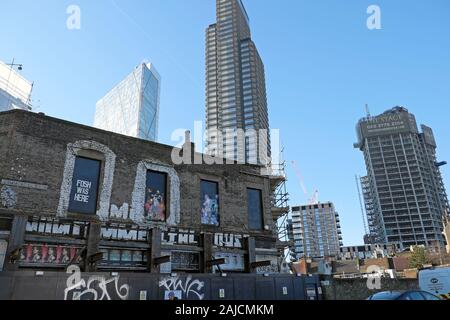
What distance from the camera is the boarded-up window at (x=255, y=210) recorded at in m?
23.0

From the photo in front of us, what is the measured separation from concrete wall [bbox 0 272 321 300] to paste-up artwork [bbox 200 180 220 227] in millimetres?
6310

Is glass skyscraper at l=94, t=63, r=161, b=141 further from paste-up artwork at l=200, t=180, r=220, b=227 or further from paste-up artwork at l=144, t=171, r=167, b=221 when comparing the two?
paste-up artwork at l=144, t=171, r=167, b=221

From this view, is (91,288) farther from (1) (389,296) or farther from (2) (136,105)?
(2) (136,105)

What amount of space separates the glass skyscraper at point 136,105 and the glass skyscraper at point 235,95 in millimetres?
32157

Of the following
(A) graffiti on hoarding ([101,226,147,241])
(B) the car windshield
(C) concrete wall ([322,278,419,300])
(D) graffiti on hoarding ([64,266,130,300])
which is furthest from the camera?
(C) concrete wall ([322,278,419,300])

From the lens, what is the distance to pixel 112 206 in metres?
17.8

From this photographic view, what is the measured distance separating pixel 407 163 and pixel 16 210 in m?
207

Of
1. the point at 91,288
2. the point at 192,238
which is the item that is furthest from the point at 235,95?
the point at 91,288

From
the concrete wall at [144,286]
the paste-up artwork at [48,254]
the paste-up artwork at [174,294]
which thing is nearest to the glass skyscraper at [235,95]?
the concrete wall at [144,286]

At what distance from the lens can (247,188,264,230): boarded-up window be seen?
23.0m

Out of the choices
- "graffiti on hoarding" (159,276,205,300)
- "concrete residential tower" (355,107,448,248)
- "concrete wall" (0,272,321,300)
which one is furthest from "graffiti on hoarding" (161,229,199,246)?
"concrete residential tower" (355,107,448,248)

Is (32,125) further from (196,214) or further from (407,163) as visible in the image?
(407,163)

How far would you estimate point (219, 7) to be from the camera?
18862 centimetres
